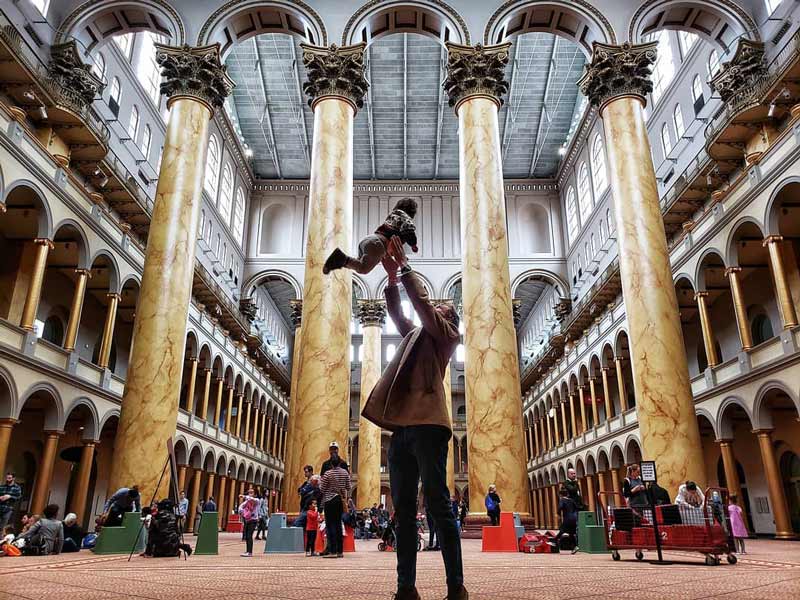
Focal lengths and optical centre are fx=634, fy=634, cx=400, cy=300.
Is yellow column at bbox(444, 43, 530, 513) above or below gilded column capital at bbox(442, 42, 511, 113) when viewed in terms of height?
below

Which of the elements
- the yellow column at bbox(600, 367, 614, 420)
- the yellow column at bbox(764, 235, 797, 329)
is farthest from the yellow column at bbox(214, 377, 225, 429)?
the yellow column at bbox(764, 235, 797, 329)

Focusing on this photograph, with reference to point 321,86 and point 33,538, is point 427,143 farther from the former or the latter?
point 33,538

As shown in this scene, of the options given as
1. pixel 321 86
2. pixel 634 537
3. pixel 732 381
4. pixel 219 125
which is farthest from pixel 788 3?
pixel 219 125

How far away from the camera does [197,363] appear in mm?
24531

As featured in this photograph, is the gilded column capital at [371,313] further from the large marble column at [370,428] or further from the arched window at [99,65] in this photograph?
the arched window at [99,65]

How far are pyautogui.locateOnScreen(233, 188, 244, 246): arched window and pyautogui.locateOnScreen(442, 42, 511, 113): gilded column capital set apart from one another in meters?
18.7

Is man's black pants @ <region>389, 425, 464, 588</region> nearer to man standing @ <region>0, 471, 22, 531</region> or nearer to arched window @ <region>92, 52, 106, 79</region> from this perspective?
man standing @ <region>0, 471, 22, 531</region>

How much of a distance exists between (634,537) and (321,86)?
10.5m

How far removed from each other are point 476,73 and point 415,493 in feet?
40.3

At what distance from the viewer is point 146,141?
2291cm

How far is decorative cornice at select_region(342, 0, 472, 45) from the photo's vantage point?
1479 cm

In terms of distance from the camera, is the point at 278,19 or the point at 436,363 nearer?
the point at 436,363

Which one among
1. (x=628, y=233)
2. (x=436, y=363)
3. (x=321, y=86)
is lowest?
(x=436, y=363)

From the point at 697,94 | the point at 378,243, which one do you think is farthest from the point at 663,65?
the point at 378,243
